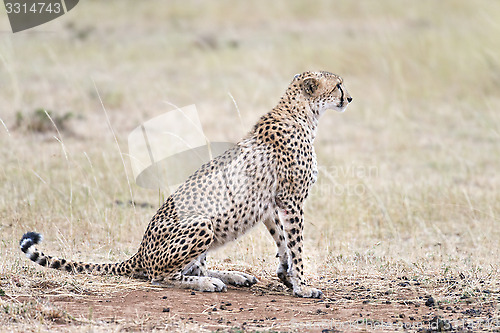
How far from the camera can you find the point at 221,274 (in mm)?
4527

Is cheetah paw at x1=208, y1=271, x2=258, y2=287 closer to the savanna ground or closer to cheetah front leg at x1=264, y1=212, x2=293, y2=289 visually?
the savanna ground

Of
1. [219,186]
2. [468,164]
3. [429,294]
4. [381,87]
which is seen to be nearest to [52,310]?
[219,186]

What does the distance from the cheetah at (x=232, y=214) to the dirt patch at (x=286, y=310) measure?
149mm

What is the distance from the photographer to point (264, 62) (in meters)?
13.3

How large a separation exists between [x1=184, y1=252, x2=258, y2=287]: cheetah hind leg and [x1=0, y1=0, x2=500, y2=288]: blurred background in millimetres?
343

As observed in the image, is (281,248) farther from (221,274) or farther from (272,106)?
(272,106)

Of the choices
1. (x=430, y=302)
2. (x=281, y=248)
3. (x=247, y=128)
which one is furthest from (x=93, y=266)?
(x=247, y=128)

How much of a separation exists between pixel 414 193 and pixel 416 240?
1229 millimetres

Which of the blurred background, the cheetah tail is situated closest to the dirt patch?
the cheetah tail

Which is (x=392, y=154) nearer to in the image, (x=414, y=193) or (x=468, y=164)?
(x=468, y=164)

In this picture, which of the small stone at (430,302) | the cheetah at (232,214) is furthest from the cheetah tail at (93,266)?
the small stone at (430,302)

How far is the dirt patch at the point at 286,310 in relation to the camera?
3.62 meters

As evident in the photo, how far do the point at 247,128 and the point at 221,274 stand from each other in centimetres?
513

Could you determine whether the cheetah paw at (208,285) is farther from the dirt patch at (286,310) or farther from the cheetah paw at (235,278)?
the cheetah paw at (235,278)
